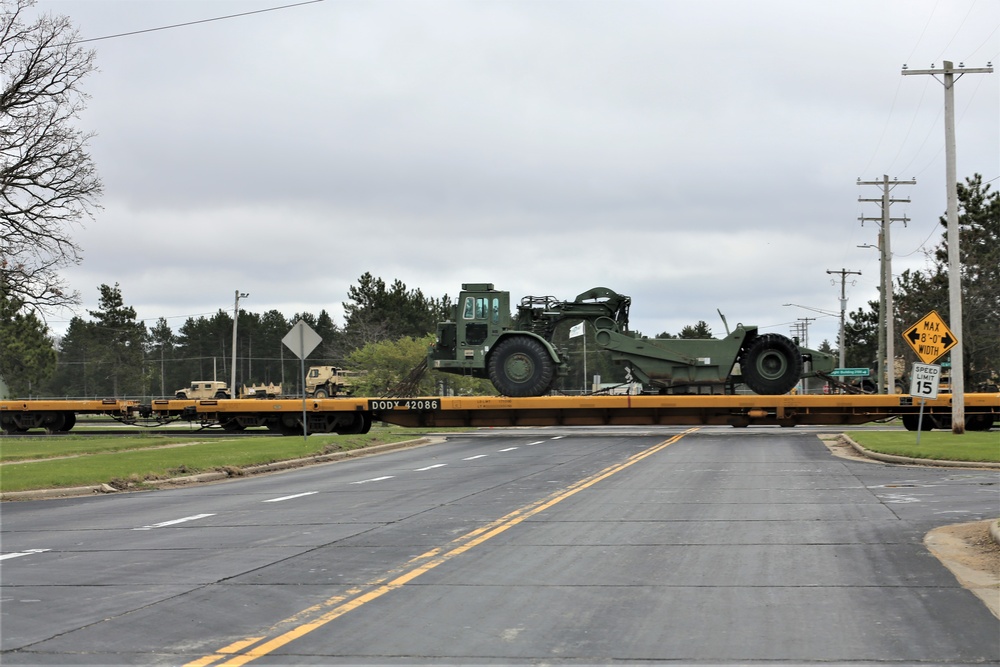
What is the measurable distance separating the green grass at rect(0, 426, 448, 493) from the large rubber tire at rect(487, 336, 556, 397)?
11.9 feet

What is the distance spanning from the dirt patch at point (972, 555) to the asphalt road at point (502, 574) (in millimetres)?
180

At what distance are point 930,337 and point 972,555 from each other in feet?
49.4

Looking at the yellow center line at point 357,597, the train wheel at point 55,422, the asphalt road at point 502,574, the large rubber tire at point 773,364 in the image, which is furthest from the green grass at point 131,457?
the large rubber tire at point 773,364

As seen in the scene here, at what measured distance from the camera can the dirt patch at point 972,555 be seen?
320 inches

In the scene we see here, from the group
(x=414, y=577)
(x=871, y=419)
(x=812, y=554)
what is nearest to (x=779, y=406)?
(x=871, y=419)

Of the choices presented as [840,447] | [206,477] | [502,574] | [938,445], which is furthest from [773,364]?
[502,574]

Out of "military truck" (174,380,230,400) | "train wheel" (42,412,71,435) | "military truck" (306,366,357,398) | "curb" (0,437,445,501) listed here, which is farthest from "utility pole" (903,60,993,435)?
"military truck" (174,380,230,400)

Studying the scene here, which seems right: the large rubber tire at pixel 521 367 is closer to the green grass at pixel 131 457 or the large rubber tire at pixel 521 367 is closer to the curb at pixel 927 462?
the green grass at pixel 131 457

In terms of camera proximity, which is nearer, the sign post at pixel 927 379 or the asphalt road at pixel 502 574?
the asphalt road at pixel 502 574

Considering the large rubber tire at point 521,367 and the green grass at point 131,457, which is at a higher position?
the large rubber tire at point 521,367

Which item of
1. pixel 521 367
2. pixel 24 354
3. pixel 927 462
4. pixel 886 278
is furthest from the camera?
pixel 24 354

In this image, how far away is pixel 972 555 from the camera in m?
9.68

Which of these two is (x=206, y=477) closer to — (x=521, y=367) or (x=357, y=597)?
(x=357, y=597)

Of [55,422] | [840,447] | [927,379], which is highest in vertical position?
[927,379]
